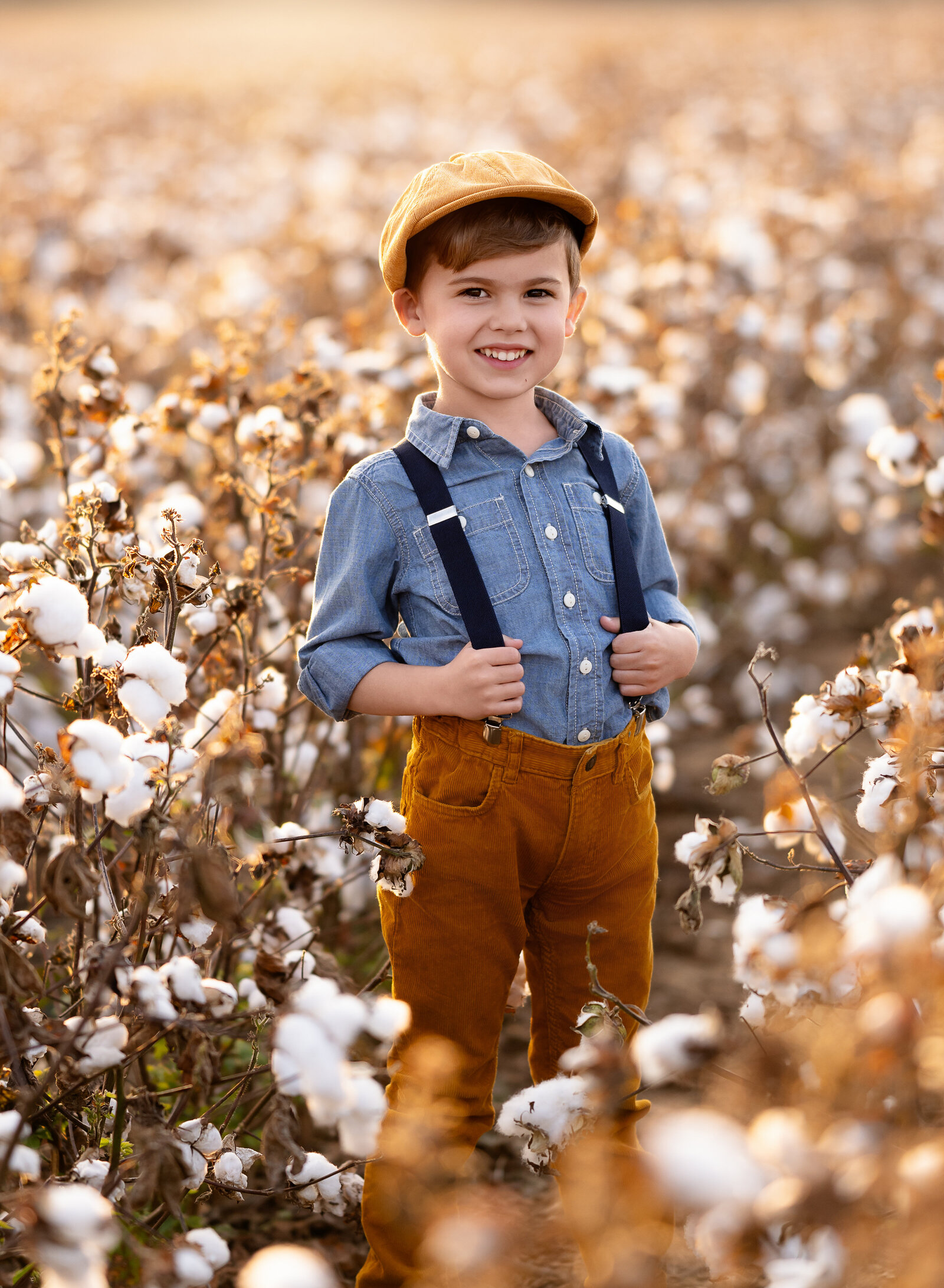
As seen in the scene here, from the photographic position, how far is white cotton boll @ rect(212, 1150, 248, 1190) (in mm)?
1608

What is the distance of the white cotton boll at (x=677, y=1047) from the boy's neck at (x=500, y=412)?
0.96m

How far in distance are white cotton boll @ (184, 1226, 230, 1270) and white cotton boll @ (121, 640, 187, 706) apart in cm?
56

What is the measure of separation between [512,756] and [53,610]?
2.05ft

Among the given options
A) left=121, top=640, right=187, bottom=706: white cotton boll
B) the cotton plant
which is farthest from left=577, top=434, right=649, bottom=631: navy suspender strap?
the cotton plant

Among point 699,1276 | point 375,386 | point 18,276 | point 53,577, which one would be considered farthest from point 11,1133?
point 18,276

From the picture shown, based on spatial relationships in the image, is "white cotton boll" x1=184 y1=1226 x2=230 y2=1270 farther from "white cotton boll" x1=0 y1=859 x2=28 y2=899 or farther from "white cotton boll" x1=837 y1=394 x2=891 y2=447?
"white cotton boll" x1=837 y1=394 x2=891 y2=447

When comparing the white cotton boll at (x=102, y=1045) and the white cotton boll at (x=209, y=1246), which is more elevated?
the white cotton boll at (x=102, y=1045)

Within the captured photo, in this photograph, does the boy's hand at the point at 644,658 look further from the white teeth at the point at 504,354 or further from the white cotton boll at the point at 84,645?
the white cotton boll at the point at 84,645

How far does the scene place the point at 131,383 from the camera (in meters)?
4.75

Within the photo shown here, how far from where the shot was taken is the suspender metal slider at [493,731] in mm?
1671

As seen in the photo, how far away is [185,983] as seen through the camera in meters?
1.30

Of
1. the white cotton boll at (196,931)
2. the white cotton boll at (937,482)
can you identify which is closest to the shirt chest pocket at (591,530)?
the white cotton boll at (937,482)

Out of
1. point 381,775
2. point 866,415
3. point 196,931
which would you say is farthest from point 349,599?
point 866,415

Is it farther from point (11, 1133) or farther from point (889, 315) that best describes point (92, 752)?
point (889, 315)
